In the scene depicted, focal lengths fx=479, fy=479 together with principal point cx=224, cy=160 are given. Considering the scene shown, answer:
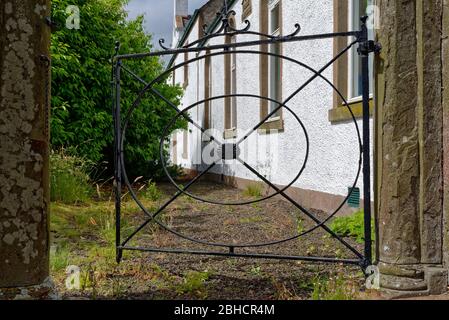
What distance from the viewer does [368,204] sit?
110 inches

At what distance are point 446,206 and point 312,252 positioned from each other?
154 cm

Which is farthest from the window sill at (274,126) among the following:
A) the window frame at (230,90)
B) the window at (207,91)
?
the window at (207,91)

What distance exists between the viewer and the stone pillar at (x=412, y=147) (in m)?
2.45

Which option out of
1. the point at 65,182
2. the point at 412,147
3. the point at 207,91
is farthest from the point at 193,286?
the point at 207,91

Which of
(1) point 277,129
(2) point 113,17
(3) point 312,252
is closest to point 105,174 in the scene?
(2) point 113,17

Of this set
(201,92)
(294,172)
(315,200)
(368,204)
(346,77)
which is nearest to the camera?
(368,204)

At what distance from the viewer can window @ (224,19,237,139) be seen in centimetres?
1043

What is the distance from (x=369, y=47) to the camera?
2.63 m

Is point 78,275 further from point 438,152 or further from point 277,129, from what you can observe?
point 277,129

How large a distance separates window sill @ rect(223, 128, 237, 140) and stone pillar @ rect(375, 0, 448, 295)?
7.50m

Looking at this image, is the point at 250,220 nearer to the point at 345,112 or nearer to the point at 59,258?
the point at 345,112

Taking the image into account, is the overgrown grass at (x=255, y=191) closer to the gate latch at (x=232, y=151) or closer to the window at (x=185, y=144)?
the gate latch at (x=232, y=151)

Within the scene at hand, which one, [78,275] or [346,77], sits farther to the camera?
[346,77]

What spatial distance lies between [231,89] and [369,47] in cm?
831
